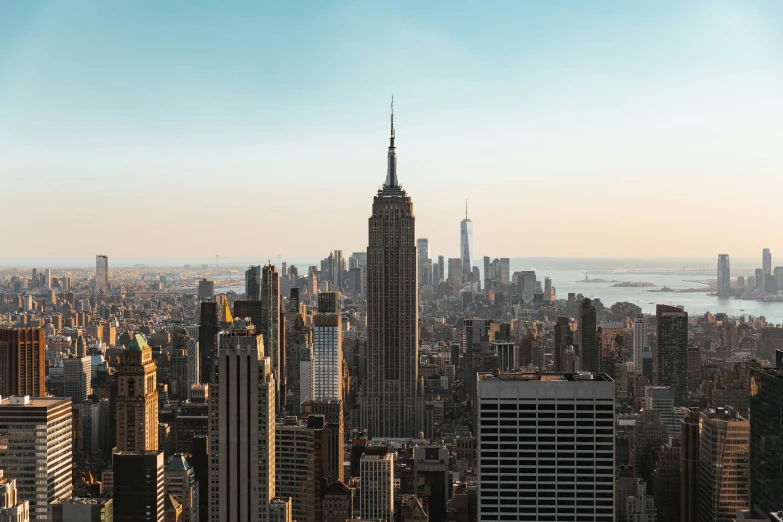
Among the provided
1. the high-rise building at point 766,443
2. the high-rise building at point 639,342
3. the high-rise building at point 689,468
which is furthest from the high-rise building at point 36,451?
the high-rise building at point 639,342

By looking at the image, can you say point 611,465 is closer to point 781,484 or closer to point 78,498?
point 781,484

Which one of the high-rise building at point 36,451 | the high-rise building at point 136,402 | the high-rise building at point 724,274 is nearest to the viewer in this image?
the high-rise building at point 724,274

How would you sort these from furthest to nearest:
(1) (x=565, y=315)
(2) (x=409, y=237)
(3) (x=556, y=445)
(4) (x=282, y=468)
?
(2) (x=409, y=237) < (1) (x=565, y=315) < (4) (x=282, y=468) < (3) (x=556, y=445)

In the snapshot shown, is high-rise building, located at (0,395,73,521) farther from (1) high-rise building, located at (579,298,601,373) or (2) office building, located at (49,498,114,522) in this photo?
(1) high-rise building, located at (579,298,601,373)

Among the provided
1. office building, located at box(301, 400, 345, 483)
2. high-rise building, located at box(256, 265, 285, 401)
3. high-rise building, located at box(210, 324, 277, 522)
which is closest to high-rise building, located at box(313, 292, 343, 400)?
high-rise building, located at box(256, 265, 285, 401)

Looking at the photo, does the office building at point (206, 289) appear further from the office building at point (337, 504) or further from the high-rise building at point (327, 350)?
the office building at point (337, 504)

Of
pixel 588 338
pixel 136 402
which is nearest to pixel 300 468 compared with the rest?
pixel 136 402

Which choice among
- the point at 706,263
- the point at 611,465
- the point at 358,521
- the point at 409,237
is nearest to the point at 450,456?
the point at 358,521
